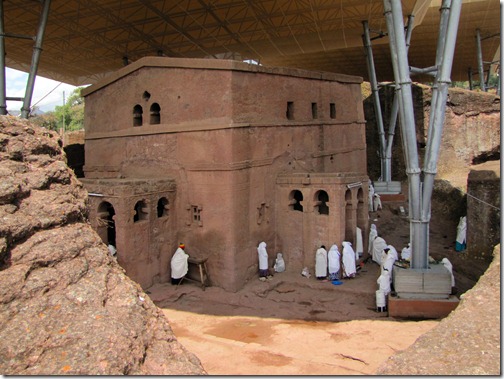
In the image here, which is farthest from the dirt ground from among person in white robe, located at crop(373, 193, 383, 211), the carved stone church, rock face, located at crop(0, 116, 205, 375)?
person in white robe, located at crop(373, 193, 383, 211)

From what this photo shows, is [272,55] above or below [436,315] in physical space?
above

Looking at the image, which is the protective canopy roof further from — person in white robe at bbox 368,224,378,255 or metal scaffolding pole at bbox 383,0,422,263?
person in white robe at bbox 368,224,378,255

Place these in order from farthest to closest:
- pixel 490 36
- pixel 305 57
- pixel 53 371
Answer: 1. pixel 305 57
2. pixel 490 36
3. pixel 53 371

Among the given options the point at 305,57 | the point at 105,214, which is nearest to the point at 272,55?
the point at 305,57

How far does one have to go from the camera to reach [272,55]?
29.1 m

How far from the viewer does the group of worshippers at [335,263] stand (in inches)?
525

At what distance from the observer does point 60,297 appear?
4.07m

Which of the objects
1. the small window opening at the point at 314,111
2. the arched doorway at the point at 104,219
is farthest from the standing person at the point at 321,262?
the arched doorway at the point at 104,219

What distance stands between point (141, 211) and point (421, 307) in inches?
342

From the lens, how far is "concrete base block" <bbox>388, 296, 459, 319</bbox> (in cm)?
1065

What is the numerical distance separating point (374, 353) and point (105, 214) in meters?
8.74

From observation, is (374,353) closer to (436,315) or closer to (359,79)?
(436,315)

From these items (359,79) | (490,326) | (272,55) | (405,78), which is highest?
(272,55)

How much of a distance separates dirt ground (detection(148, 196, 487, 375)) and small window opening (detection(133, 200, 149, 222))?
7.31 feet
